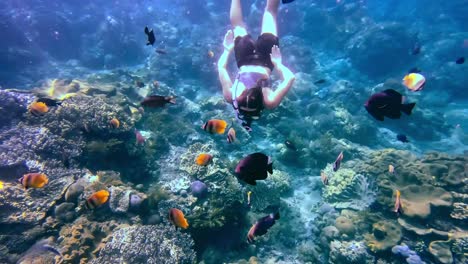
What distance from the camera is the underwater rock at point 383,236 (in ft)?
20.0

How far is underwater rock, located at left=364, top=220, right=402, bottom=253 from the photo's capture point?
6.09 meters

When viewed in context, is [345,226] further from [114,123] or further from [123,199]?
[114,123]

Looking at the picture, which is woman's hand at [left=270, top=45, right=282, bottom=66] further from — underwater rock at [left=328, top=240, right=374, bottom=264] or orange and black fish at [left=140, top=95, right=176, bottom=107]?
underwater rock at [left=328, top=240, right=374, bottom=264]

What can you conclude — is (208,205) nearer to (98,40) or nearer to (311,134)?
(311,134)

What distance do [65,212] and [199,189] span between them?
10.7 feet

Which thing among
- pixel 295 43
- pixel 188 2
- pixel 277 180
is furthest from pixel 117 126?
pixel 188 2

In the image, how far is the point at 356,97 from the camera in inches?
567

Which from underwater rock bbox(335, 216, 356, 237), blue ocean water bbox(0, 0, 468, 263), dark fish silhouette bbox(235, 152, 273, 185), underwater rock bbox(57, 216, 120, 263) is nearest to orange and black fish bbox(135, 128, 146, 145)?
blue ocean water bbox(0, 0, 468, 263)

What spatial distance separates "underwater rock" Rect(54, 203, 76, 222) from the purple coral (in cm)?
293

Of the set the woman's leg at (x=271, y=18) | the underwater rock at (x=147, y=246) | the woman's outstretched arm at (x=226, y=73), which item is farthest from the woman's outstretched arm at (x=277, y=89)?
the underwater rock at (x=147, y=246)

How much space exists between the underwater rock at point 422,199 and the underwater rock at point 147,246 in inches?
215

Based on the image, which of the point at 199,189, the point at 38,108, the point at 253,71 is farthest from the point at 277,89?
the point at 38,108

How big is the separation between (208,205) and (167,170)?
240cm

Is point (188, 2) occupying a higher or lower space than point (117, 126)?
higher
